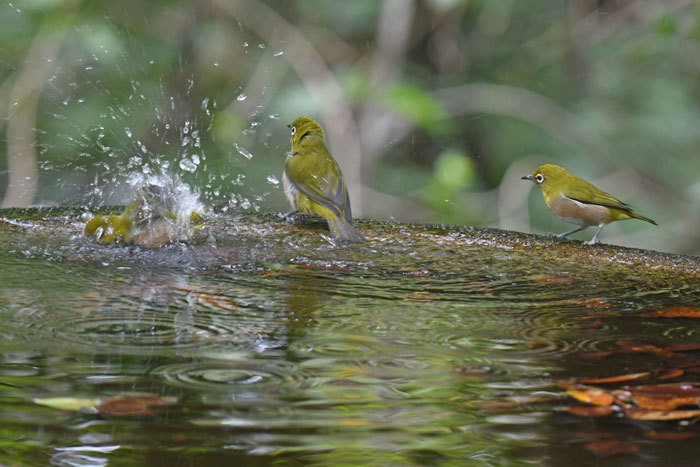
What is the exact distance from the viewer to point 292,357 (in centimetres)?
154

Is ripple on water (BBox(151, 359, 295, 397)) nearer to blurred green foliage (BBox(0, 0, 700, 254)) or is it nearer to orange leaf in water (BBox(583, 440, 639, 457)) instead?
orange leaf in water (BBox(583, 440, 639, 457))

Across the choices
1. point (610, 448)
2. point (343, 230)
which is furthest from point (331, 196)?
point (610, 448)

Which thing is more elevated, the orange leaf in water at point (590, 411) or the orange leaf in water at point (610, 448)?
the orange leaf in water at point (590, 411)

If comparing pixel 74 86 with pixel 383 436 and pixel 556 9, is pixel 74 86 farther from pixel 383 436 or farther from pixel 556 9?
pixel 383 436

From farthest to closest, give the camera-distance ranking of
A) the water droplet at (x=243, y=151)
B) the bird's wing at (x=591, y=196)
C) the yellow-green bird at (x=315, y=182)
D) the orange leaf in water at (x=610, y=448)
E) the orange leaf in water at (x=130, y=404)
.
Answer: the water droplet at (x=243, y=151) → the bird's wing at (x=591, y=196) → the yellow-green bird at (x=315, y=182) → the orange leaf in water at (x=130, y=404) → the orange leaf in water at (x=610, y=448)

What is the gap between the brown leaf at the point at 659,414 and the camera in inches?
47.7

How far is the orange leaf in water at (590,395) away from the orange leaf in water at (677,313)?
695 millimetres

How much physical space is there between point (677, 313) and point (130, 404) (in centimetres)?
134

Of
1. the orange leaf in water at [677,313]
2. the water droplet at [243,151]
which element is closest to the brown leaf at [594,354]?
the orange leaf in water at [677,313]

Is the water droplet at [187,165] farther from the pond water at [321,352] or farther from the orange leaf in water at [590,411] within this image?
the orange leaf in water at [590,411]

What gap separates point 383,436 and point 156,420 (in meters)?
0.30

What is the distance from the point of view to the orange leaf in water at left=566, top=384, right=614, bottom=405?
1.29m

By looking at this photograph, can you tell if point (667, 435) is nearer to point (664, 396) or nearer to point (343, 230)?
point (664, 396)

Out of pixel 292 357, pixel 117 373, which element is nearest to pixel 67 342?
pixel 117 373
